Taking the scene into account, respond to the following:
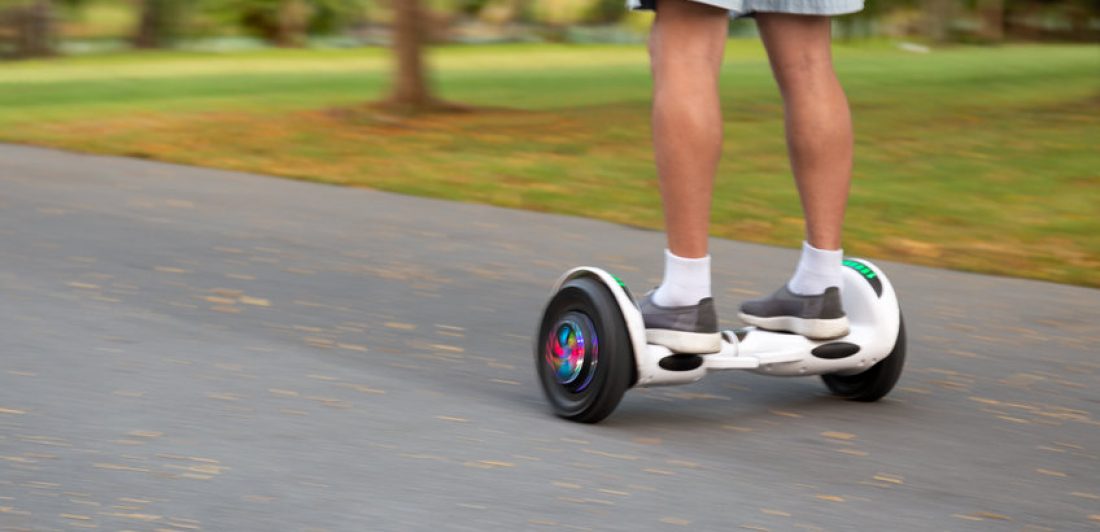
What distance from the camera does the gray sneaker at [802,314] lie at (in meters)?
4.23

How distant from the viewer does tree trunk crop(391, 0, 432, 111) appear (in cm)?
1470

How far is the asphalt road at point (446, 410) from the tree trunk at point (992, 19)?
36.1m

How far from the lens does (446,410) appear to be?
4195mm

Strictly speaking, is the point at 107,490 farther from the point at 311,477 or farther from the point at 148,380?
the point at 148,380

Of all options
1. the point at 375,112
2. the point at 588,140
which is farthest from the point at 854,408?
the point at 375,112

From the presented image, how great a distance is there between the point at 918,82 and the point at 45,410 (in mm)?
17079

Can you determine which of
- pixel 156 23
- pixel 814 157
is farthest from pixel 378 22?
pixel 814 157

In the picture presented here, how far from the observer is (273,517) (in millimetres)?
3305

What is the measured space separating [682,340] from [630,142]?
8.59 m

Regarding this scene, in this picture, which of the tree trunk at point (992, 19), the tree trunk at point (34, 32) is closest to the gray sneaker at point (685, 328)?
the tree trunk at point (34, 32)

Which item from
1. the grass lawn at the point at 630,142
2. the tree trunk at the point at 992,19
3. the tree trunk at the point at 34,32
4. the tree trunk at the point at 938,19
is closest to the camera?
the grass lawn at the point at 630,142

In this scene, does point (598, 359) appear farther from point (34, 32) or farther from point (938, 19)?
point (938, 19)

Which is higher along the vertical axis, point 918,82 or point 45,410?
point 45,410

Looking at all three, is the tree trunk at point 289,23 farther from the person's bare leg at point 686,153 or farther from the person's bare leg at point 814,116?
the person's bare leg at point 686,153
